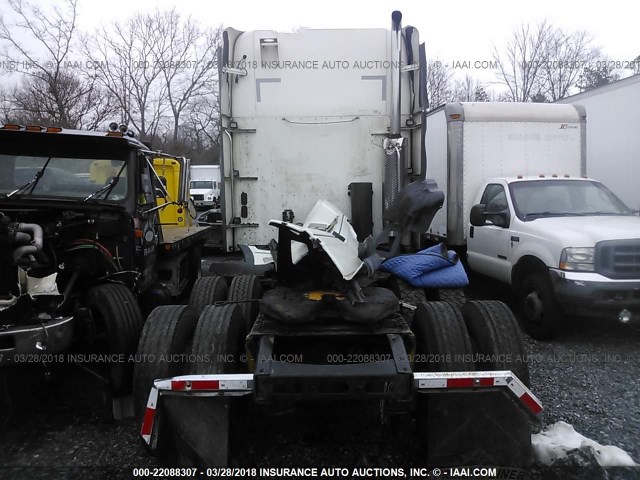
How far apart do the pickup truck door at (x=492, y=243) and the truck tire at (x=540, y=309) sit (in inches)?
23.4

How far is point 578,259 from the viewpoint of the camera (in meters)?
5.57

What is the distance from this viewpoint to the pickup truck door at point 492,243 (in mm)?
6824

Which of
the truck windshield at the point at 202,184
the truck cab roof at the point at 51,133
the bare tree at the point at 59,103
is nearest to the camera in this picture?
the truck cab roof at the point at 51,133

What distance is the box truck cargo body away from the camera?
311 inches

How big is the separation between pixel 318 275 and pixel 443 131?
5508 millimetres

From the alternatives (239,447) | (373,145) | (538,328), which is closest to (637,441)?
(538,328)

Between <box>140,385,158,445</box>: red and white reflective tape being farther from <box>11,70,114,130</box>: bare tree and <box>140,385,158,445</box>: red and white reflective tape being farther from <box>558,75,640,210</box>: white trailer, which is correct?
<box>11,70,114,130</box>: bare tree

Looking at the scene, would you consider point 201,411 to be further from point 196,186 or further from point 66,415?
point 196,186

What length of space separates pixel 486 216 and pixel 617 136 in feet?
16.0

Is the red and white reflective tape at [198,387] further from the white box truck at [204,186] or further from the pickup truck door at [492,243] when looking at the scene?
the white box truck at [204,186]

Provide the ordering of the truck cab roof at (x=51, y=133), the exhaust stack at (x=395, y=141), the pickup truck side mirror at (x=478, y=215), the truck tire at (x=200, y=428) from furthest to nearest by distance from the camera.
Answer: the pickup truck side mirror at (x=478, y=215)
the exhaust stack at (x=395, y=141)
the truck cab roof at (x=51, y=133)
the truck tire at (x=200, y=428)

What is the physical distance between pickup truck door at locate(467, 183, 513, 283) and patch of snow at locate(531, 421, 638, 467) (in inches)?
135

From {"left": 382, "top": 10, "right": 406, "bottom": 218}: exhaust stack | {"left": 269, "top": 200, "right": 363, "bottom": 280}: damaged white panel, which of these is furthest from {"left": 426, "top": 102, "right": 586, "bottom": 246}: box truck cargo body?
{"left": 269, "top": 200, "right": 363, "bottom": 280}: damaged white panel

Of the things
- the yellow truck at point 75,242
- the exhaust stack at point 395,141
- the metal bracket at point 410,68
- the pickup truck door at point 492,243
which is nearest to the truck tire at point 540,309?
the pickup truck door at point 492,243
